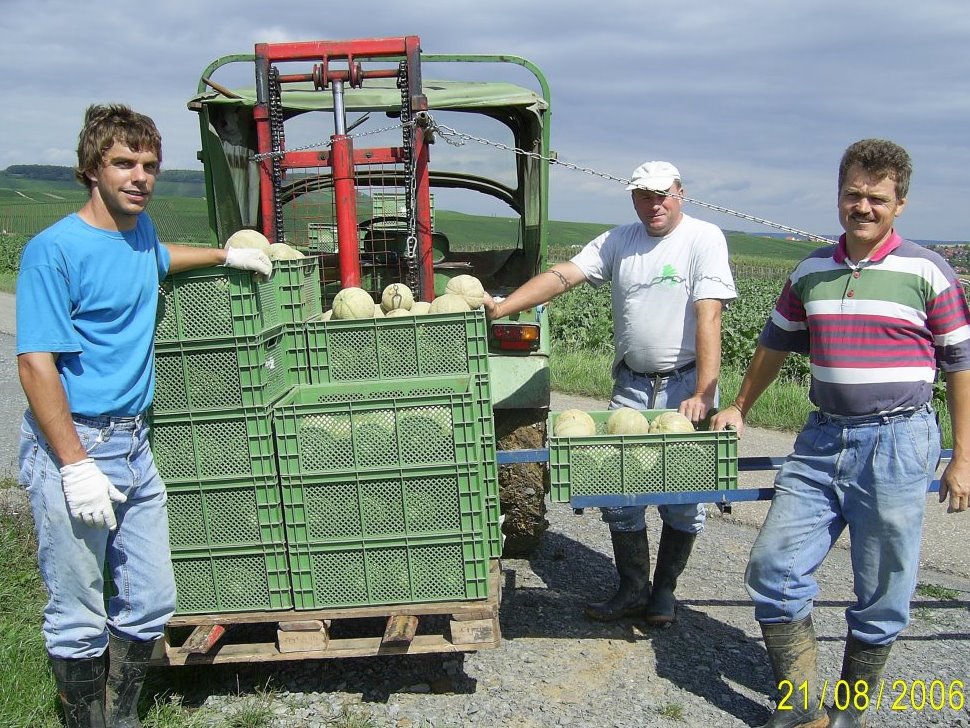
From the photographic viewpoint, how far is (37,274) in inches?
114

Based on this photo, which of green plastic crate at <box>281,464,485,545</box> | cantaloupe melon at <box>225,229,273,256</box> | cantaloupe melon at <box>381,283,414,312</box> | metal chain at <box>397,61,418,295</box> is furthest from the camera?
metal chain at <box>397,61,418,295</box>

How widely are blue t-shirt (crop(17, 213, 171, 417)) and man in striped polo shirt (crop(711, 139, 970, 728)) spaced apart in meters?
2.68

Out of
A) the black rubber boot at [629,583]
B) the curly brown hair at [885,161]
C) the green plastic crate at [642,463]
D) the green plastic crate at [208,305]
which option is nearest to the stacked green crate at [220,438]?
the green plastic crate at [208,305]

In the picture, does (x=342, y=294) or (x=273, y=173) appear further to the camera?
(x=273, y=173)

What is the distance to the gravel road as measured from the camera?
381 centimetres

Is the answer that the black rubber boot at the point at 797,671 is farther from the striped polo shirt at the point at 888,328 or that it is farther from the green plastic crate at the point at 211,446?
the green plastic crate at the point at 211,446

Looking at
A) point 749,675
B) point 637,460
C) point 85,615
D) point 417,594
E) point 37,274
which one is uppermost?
point 37,274

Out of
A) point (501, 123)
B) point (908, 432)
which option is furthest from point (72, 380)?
point (501, 123)

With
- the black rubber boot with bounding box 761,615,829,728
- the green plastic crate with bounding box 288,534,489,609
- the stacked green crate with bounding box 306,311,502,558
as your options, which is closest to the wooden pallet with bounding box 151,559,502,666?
the green plastic crate with bounding box 288,534,489,609

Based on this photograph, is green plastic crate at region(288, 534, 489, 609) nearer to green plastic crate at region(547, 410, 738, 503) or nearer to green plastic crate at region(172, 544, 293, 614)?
green plastic crate at region(172, 544, 293, 614)

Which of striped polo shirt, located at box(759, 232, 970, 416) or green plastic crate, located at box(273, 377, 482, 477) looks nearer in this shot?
striped polo shirt, located at box(759, 232, 970, 416)

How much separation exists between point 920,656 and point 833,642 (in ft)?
1.33

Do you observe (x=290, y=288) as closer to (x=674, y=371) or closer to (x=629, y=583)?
(x=674, y=371)

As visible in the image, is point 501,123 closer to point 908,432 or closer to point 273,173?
point 273,173
